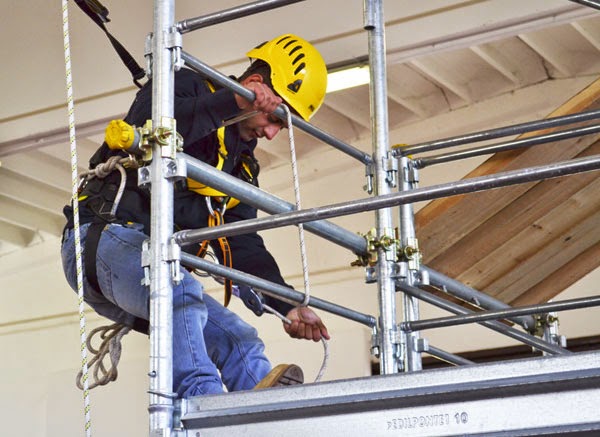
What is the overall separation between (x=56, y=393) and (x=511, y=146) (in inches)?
294

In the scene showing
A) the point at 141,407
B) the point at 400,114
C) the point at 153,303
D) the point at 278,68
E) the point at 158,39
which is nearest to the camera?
the point at 153,303

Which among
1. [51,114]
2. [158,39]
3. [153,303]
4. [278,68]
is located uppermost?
[51,114]

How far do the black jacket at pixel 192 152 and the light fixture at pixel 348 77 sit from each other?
3498 millimetres

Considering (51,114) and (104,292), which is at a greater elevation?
(51,114)

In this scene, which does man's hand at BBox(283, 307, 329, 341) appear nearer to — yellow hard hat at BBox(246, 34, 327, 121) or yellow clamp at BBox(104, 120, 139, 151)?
yellow hard hat at BBox(246, 34, 327, 121)

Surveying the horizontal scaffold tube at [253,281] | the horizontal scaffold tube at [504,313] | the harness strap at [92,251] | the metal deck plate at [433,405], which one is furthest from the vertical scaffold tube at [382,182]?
the metal deck plate at [433,405]

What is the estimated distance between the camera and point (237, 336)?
341 centimetres

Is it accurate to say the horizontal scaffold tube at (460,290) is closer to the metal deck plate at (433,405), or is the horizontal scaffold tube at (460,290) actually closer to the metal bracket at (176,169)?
the metal bracket at (176,169)

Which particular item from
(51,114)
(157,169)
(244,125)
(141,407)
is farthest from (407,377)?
(141,407)

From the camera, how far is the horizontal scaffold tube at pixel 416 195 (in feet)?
7.17

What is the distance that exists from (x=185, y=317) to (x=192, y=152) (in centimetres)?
67

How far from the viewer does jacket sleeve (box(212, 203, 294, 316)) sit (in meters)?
3.69

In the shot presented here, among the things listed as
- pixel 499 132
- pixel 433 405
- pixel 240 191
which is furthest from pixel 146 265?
pixel 499 132

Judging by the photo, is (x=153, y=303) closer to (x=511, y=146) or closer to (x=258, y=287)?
(x=258, y=287)
